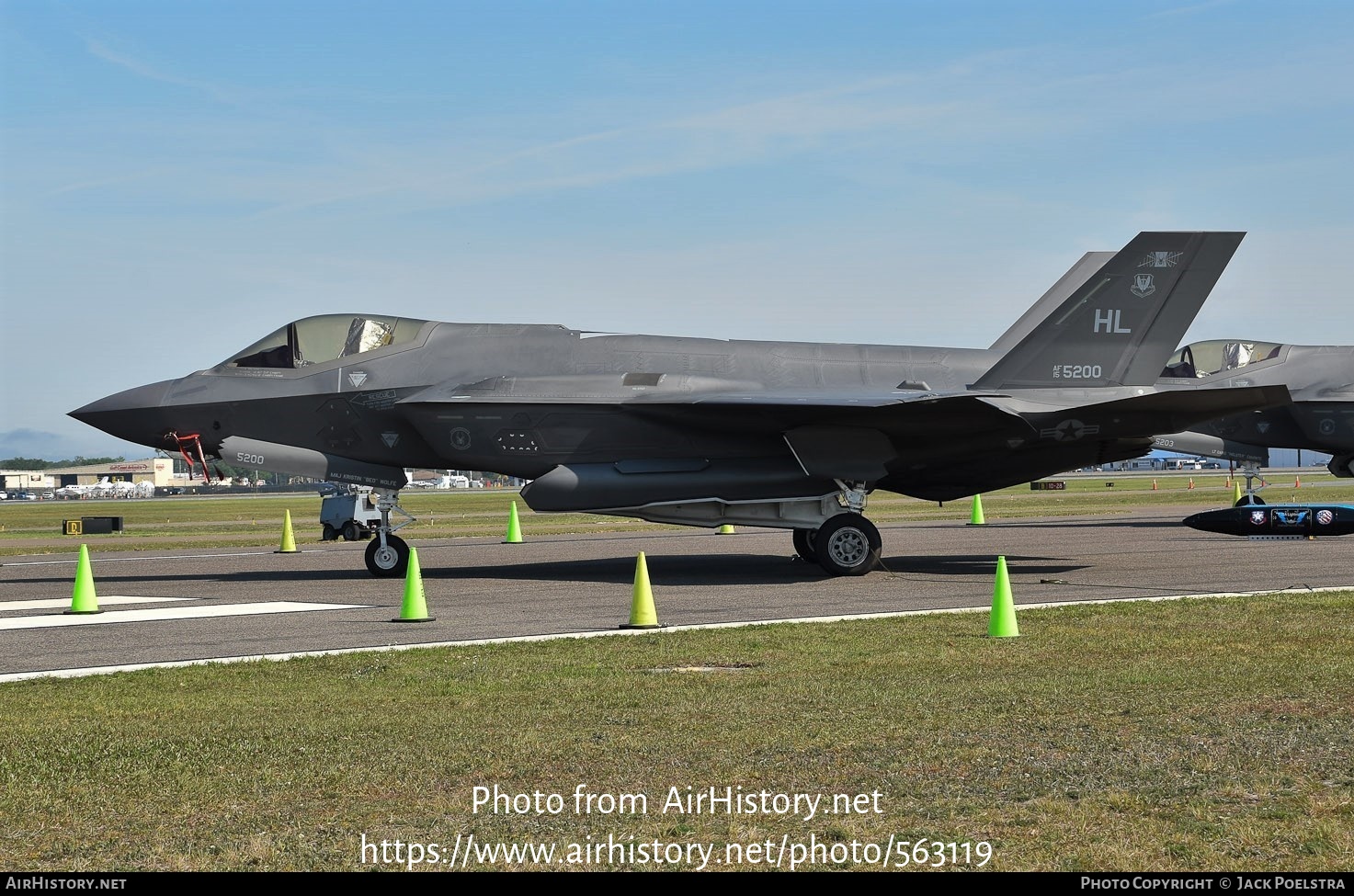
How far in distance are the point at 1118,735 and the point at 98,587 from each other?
16.6 meters

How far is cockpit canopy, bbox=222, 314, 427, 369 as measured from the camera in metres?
20.9

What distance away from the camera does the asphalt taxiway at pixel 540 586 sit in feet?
44.5

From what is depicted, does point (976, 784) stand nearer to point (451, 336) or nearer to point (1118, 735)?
point (1118, 735)

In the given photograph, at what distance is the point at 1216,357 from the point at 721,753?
26.4 meters

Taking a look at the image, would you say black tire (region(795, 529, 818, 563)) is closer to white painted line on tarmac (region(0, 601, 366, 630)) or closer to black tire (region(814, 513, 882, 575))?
black tire (region(814, 513, 882, 575))

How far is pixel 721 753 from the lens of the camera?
24.2ft

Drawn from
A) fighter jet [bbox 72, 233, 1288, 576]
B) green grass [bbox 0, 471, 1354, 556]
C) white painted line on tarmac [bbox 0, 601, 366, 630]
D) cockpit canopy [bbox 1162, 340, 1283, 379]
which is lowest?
green grass [bbox 0, 471, 1354, 556]

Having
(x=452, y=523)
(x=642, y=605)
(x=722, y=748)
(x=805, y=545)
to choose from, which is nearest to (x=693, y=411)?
(x=805, y=545)

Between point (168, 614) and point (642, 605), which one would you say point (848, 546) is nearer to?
point (642, 605)

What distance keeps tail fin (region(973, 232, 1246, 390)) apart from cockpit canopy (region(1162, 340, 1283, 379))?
11.2 meters

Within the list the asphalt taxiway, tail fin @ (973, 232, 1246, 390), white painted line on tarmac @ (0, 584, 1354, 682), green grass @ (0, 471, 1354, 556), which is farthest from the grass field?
green grass @ (0, 471, 1354, 556)

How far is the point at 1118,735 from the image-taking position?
7.64 meters

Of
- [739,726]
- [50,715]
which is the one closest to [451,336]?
[50,715]
